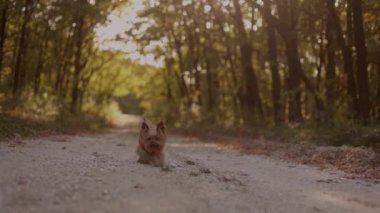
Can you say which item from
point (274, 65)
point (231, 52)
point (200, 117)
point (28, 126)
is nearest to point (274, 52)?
point (274, 65)

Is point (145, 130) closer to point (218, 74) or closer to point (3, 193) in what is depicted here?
point (3, 193)

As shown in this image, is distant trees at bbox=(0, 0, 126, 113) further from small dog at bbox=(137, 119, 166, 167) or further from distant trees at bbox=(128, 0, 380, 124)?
small dog at bbox=(137, 119, 166, 167)

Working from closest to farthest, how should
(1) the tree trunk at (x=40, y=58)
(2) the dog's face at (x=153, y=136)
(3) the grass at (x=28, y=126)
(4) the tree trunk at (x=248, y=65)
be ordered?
(2) the dog's face at (x=153, y=136), (3) the grass at (x=28, y=126), (4) the tree trunk at (x=248, y=65), (1) the tree trunk at (x=40, y=58)

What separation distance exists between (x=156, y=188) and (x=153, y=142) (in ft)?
8.04

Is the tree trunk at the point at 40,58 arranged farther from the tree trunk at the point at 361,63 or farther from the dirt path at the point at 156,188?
the dirt path at the point at 156,188

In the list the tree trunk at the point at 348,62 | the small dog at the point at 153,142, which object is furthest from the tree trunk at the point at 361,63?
the small dog at the point at 153,142

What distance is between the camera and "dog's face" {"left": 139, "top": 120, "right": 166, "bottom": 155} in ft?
38.8

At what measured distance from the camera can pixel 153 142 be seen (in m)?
11.8

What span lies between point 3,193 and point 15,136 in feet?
36.8

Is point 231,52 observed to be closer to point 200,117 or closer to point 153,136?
point 200,117

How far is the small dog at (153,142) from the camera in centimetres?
1183

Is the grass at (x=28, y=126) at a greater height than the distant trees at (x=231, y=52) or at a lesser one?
lesser

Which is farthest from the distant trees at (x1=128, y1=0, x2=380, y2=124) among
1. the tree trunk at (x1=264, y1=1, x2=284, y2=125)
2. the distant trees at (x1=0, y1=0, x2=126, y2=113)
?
the distant trees at (x1=0, y1=0, x2=126, y2=113)

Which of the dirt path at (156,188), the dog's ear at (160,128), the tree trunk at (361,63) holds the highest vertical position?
the tree trunk at (361,63)
